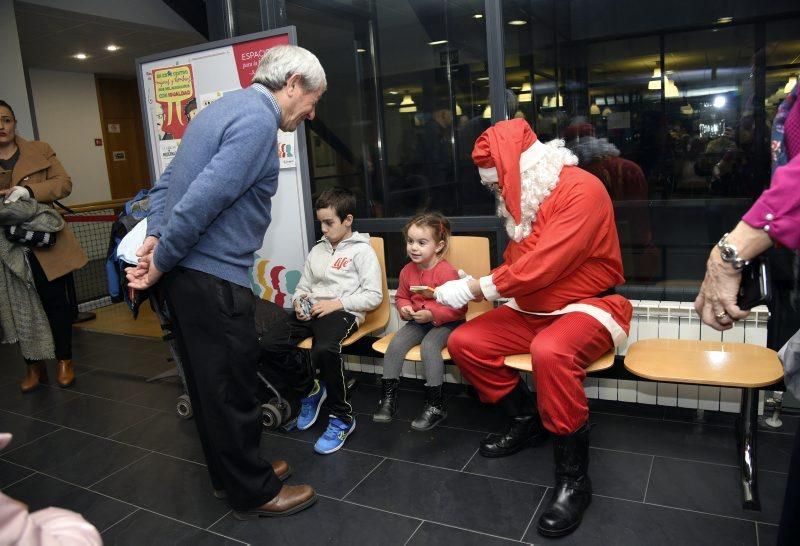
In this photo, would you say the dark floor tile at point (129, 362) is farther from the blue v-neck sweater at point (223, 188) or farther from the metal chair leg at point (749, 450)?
the metal chair leg at point (749, 450)

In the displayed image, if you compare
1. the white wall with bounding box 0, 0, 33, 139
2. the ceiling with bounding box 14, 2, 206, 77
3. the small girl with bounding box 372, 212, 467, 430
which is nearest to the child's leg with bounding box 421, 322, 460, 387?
the small girl with bounding box 372, 212, 467, 430

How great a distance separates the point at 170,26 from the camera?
698 centimetres

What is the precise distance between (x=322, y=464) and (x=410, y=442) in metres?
0.42

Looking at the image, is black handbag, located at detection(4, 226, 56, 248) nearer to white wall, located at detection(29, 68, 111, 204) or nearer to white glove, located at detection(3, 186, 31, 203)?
white glove, located at detection(3, 186, 31, 203)

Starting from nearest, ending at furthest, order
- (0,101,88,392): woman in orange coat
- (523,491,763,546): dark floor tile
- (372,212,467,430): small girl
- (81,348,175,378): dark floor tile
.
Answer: (523,491,763,546): dark floor tile → (372,212,467,430): small girl → (0,101,88,392): woman in orange coat → (81,348,175,378): dark floor tile

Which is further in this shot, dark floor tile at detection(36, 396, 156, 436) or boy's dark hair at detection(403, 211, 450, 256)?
dark floor tile at detection(36, 396, 156, 436)

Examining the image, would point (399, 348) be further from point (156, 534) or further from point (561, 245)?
point (156, 534)

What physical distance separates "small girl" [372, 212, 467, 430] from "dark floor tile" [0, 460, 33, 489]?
164cm

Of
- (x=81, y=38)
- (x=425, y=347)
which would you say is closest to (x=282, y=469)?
(x=425, y=347)

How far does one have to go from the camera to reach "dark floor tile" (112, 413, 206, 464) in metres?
2.94

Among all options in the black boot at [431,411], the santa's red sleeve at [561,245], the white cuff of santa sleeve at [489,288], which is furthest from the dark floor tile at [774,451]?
the black boot at [431,411]

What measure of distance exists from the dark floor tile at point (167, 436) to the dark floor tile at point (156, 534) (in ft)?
1.58

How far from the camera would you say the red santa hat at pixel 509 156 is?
7.93ft

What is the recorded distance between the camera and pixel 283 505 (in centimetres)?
231
